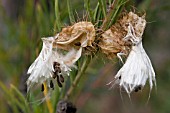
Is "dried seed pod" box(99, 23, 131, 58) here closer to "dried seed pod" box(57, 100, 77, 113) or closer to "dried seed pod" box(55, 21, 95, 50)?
"dried seed pod" box(55, 21, 95, 50)

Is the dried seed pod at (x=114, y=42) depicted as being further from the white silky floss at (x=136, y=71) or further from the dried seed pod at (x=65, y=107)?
the dried seed pod at (x=65, y=107)

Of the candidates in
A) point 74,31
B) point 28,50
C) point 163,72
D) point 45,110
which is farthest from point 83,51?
point 163,72

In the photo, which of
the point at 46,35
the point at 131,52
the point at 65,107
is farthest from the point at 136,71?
the point at 46,35

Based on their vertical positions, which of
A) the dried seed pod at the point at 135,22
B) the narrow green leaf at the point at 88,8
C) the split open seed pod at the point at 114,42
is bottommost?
the split open seed pod at the point at 114,42

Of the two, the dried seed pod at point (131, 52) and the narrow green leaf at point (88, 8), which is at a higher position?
the narrow green leaf at point (88, 8)

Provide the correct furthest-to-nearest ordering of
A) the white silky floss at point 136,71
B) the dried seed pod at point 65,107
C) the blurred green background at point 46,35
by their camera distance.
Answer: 1. the blurred green background at point 46,35
2. the dried seed pod at point 65,107
3. the white silky floss at point 136,71

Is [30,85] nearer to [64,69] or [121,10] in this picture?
[64,69]

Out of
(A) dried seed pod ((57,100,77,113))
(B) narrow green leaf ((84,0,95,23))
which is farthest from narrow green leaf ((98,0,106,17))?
(A) dried seed pod ((57,100,77,113))

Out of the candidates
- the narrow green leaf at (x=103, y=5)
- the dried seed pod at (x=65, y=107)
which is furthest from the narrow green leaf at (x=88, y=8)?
the dried seed pod at (x=65, y=107)
